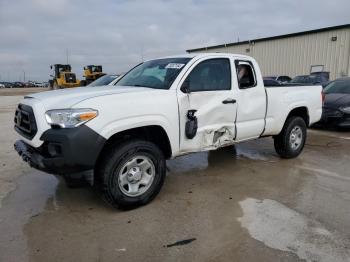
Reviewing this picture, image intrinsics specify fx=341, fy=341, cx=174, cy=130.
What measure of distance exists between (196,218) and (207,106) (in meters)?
1.54

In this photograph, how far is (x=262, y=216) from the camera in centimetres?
385

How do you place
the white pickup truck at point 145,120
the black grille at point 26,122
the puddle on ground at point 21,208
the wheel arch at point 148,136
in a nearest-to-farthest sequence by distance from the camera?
the puddle on ground at point 21,208 < the white pickup truck at point 145,120 < the black grille at point 26,122 < the wheel arch at point 148,136

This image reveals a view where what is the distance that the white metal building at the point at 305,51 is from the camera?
81.0ft

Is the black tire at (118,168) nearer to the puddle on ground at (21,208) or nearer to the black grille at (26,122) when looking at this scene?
the black grille at (26,122)

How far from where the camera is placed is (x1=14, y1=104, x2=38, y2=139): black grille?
371 centimetres

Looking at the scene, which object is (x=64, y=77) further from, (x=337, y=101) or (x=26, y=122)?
(x=26, y=122)

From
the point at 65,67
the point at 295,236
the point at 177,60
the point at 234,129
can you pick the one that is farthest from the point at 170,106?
the point at 65,67

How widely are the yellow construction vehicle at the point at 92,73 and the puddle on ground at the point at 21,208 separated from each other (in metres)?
26.8

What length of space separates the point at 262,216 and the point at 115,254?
1.71 metres

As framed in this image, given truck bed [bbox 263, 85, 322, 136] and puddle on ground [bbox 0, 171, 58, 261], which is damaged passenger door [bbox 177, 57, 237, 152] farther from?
puddle on ground [bbox 0, 171, 58, 261]

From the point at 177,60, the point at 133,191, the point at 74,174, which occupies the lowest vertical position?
the point at 133,191

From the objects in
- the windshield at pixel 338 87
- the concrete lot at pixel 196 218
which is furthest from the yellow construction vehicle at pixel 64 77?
the concrete lot at pixel 196 218

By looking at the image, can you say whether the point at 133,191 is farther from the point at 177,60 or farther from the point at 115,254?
the point at 177,60

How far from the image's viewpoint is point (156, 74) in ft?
15.6
